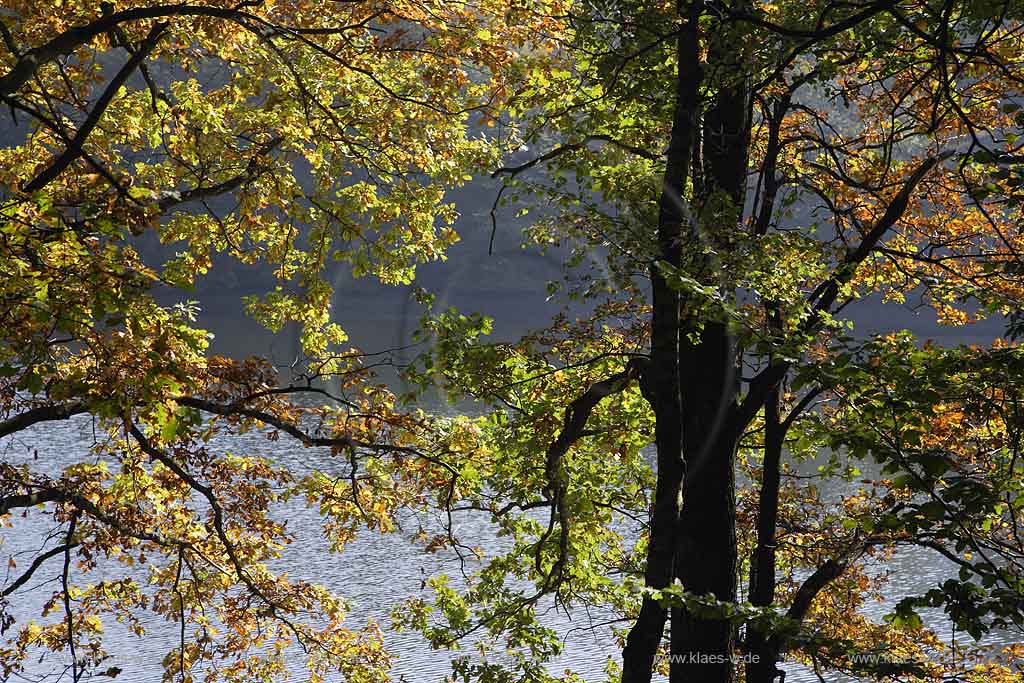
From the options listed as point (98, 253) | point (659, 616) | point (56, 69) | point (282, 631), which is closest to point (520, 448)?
point (659, 616)

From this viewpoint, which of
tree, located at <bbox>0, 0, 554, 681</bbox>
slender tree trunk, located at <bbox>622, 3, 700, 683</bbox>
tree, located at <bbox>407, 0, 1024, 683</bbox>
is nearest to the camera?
tree, located at <bbox>407, 0, 1024, 683</bbox>

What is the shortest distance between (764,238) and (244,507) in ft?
20.0

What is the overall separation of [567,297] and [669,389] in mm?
3257

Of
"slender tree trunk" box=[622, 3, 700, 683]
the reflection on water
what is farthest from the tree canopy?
the reflection on water

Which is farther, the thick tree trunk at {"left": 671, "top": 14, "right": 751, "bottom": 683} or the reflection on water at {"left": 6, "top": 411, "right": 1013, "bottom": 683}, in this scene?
the reflection on water at {"left": 6, "top": 411, "right": 1013, "bottom": 683}

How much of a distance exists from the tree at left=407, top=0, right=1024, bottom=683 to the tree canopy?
42 mm

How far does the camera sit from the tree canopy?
17.9ft

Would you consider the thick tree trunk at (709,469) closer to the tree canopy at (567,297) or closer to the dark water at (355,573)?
the tree canopy at (567,297)

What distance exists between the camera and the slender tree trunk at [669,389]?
5.97 metres

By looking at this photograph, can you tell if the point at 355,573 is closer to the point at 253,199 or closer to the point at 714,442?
A: the point at 253,199

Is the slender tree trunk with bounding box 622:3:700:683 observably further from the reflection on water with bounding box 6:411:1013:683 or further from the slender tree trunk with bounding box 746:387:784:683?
the reflection on water with bounding box 6:411:1013:683

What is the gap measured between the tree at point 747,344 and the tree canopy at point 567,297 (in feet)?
0.14

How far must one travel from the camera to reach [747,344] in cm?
516

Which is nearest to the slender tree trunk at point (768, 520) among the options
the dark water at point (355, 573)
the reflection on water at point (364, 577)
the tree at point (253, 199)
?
the dark water at point (355, 573)
